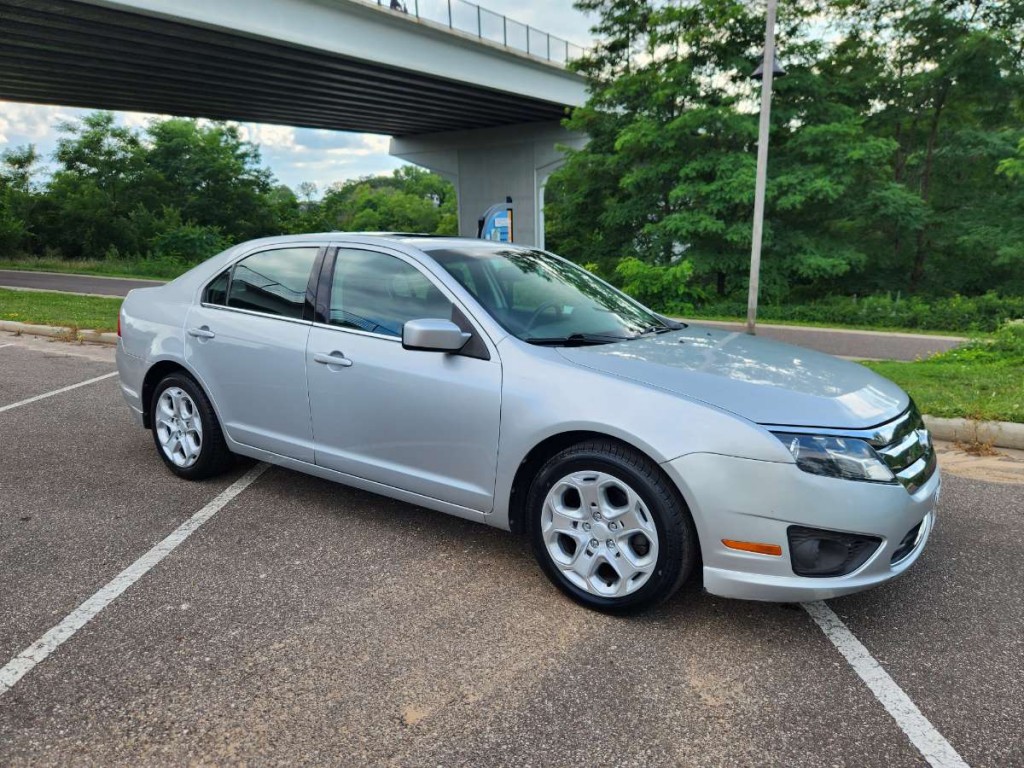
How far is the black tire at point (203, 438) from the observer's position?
459 cm

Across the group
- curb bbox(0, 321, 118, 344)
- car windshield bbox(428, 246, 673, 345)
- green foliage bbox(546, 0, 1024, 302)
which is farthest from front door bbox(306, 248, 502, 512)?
green foliage bbox(546, 0, 1024, 302)

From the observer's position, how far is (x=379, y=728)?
244 cm

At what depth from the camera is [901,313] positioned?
57.3 ft

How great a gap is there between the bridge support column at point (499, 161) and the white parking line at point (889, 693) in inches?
1376

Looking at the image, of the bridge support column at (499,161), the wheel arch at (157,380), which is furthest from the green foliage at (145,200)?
the wheel arch at (157,380)

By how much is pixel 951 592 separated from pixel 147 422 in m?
4.77

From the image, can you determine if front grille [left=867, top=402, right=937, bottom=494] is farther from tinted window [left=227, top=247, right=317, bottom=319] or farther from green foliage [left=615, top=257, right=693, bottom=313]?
green foliage [left=615, top=257, right=693, bottom=313]

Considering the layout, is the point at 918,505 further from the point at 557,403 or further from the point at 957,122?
the point at 957,122

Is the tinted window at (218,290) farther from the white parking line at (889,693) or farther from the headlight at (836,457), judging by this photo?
the white parking line at (889,693)

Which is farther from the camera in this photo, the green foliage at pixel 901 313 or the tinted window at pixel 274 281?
the green foliage at pixel 901 313

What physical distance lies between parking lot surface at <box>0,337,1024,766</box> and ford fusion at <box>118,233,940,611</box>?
29cm

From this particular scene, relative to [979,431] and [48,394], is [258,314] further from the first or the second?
[979,431]

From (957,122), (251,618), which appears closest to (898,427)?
(251,618)

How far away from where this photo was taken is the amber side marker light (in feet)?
9.24
